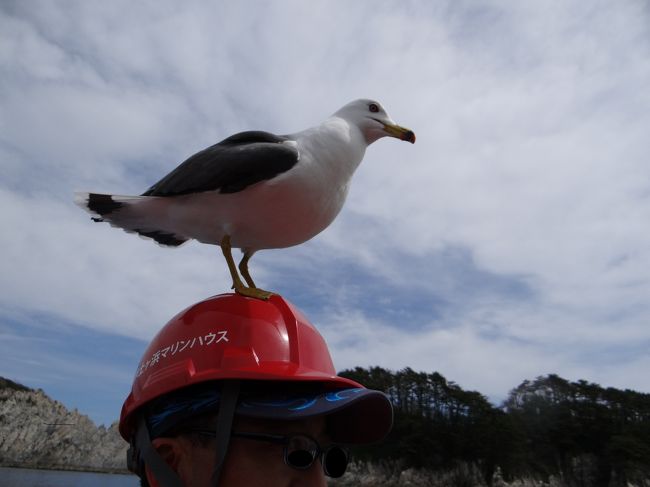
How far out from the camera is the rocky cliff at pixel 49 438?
96.2 metres

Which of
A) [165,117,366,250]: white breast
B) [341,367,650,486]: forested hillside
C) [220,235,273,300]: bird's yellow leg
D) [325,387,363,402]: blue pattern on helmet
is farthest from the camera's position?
[341,367,650,486]: forested hillside

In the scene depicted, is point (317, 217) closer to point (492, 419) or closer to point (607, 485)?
point (607, 485)

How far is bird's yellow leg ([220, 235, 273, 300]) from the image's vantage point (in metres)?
2.60

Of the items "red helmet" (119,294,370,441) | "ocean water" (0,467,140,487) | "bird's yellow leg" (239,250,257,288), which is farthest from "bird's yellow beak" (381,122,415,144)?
"ocean water" (0,467,140,487)

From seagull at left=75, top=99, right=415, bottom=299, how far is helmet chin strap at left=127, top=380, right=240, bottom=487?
0.71m

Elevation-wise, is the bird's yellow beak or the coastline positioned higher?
the coastline

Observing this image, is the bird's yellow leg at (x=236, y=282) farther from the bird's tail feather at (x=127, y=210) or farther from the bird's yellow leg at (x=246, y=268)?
the bird's tail feather at (x=127, y=210)

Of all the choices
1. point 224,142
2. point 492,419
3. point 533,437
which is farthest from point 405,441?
point 224,142

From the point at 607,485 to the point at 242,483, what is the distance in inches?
1896

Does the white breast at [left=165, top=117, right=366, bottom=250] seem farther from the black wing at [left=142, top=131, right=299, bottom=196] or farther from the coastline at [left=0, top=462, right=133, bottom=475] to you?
the coastline at [left=0, top=462, right=133, bottom=475]

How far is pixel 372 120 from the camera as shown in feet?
11.8

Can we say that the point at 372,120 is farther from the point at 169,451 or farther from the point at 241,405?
Answer: the point at 169,451

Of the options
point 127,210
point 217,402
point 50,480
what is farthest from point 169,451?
point 50,480

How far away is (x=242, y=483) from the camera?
5.98ft
